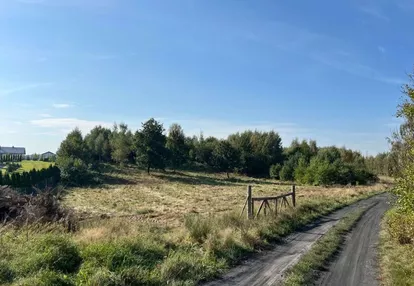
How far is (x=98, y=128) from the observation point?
11569cm

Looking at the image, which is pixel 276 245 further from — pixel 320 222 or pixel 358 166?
pixel 358 166

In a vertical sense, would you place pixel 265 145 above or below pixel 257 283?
above

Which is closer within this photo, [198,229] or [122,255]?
[122,255]

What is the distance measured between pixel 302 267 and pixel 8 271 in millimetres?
7309

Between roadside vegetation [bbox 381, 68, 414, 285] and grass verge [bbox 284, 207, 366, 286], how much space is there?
1618 mm

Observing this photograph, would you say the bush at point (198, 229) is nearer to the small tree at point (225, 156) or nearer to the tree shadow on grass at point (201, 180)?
the tree shadow on grass at point (201, 180)

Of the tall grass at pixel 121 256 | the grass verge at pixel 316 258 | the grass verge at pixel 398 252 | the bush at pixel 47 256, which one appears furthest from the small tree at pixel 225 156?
the bush at pixel 47 256

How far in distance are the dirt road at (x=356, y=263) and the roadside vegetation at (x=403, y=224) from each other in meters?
0.34

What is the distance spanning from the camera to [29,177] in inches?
2106

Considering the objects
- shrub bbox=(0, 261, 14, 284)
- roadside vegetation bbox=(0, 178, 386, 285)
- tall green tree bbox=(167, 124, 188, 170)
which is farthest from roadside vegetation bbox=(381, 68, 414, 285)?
tall green tree bbox=(167, 124, 188, 170)

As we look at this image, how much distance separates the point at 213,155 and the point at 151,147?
1946cm

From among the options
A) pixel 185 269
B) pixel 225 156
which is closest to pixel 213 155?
pixel 225 156

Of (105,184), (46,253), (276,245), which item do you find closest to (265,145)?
(105,184)

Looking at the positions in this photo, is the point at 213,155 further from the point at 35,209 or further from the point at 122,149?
the point at 35,209
